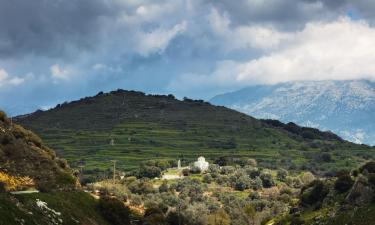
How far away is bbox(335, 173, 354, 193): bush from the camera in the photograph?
94.6 m

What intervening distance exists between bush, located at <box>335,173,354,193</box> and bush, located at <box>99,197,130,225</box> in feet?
113

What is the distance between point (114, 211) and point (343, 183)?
1457 inches

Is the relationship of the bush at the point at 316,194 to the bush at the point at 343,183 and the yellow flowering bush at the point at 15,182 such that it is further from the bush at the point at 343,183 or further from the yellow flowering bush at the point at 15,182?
the yellow flowering bush at the point at 15,182

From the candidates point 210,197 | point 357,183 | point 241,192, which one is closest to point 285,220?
point 357,183

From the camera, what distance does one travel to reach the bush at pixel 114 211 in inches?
3570

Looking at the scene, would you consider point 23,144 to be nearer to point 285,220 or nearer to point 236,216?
point 285,220

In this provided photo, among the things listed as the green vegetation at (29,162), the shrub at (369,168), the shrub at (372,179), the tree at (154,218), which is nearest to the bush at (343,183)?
the shrub at (369,168)

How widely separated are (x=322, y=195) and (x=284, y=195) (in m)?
68.3

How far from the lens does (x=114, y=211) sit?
302 ft

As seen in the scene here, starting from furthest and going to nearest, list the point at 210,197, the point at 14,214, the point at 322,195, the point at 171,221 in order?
the point at 210,197, the point at 171,221, the point at 322,195, the point at 14,214

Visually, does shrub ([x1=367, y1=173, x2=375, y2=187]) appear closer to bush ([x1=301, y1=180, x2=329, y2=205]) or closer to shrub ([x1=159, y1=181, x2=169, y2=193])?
bush ([x1=301, y1=180, x2=329, y2=205])

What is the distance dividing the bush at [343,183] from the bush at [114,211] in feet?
113

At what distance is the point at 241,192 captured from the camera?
194 metres

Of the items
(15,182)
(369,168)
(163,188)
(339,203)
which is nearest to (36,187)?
(15,182)
